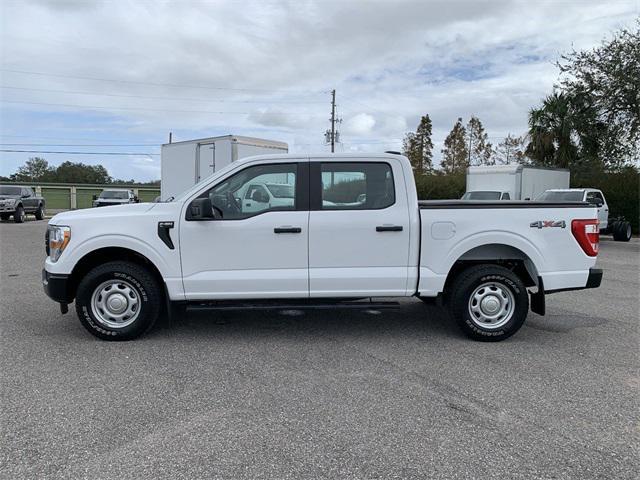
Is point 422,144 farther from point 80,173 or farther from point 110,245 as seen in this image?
point 80,173

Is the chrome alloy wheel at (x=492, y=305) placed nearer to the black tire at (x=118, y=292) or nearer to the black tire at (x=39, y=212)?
the black tire at (x=118, y=292)

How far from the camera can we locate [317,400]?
4.00 metres

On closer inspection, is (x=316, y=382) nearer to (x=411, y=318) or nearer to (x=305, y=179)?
(x=305, y=179)

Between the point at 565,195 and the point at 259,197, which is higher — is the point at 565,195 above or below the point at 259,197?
above

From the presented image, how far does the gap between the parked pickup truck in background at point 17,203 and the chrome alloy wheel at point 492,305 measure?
24.2m

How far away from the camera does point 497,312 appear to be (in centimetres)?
556

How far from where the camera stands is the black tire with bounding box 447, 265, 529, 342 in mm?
5508

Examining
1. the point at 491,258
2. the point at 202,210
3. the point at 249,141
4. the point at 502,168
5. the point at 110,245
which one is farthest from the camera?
the point at 502,168

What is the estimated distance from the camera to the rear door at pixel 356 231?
5367mm

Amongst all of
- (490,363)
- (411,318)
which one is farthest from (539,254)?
(411,318)

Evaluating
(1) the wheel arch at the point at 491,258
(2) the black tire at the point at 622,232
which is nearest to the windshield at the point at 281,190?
(1) the wheel arch at the point at 491,258

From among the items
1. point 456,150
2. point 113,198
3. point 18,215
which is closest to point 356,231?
point 18,215

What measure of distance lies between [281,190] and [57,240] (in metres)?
2.32

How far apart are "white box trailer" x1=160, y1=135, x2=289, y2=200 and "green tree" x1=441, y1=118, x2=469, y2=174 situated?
101 feet
